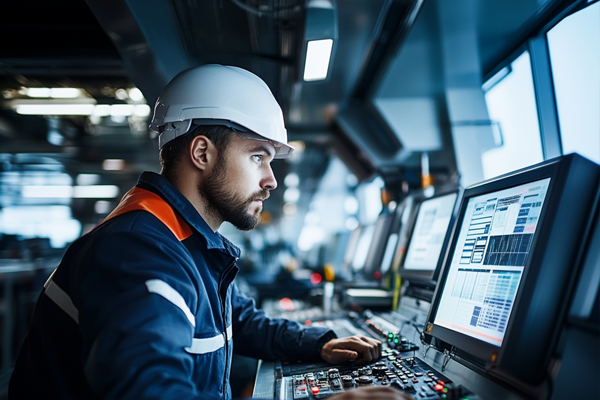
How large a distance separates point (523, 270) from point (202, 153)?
3.06 ft

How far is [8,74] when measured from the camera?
9.81ft

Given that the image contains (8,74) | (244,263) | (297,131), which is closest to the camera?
(8,74)

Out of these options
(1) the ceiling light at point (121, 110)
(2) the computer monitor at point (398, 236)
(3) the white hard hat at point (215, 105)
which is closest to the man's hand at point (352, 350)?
(3) the white hard hat at point (215, 105)

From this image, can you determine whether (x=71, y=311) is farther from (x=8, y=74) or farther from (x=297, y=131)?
(x=297, y=131)

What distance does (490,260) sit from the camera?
1.00m

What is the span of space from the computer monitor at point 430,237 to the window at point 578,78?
534mm

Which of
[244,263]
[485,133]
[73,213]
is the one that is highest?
[485,133]

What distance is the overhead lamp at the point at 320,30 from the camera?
2055mm

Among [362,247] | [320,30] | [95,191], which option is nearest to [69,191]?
[95,191]

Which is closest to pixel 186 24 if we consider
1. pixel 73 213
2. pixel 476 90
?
pixel 476 90

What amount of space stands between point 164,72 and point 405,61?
1.74m

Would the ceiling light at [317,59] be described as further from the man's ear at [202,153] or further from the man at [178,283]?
the man's ear at [202,153]

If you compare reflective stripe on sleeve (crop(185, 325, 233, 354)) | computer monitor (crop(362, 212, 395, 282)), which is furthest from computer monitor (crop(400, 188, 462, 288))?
reflective stripe on sleeve (crop(185, 325, 233, 354))

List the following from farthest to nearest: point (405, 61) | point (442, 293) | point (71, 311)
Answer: point (405, 61)
point (442, 293)
point (71, 311)
